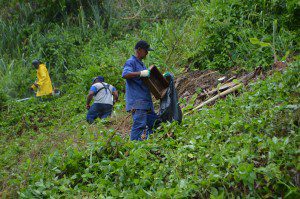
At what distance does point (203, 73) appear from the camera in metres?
9.86

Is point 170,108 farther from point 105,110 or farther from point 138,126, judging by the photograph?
point 105,110

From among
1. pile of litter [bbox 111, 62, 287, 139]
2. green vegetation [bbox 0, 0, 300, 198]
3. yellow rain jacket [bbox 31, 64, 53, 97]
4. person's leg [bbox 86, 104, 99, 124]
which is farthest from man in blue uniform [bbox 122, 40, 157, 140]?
yellow rain jacket [bbox 31, 64, 53, 97]

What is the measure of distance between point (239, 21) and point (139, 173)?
6.34 metres

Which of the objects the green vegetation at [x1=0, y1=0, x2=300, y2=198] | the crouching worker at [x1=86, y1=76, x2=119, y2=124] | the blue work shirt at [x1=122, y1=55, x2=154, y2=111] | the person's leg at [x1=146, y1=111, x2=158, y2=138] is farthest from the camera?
the crouching worker at [x1=86, y1=76, x2=119, y2=124]

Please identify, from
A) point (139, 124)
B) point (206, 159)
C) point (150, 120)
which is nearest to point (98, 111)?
point (150, 120)

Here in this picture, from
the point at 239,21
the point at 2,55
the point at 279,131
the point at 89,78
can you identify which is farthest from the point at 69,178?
the point at 2,55

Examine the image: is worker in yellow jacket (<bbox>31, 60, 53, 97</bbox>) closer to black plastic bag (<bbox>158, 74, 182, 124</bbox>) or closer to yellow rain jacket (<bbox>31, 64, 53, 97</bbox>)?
yellow rain jacket (<bbox>31, 64, 53, 97</bbox>)

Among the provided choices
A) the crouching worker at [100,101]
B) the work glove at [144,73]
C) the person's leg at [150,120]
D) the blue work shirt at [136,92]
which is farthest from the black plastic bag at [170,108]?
the crouching worker at [100,101]

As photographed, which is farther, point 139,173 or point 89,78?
point 89,78

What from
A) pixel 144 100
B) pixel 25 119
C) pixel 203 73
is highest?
pixel 144 100

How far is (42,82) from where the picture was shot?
43.3ft

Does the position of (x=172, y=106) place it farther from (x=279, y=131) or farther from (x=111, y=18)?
(x=111, y=18)

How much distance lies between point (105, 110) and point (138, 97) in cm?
324

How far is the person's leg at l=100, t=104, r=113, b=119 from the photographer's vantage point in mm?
9714
